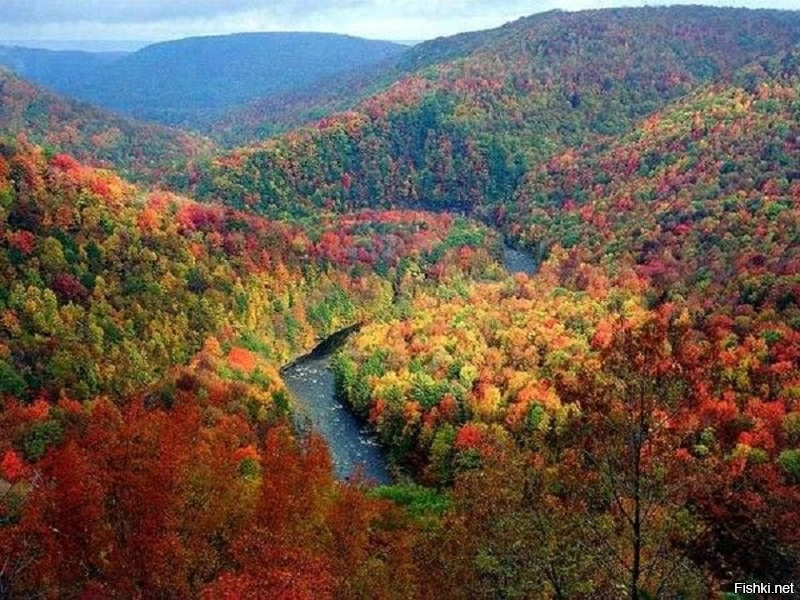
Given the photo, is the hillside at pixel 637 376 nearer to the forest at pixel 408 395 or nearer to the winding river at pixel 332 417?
the forest at pixel 408 395

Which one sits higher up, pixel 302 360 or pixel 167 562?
pixel 167 562

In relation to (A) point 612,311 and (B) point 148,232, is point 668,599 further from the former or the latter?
(B) point 148,232

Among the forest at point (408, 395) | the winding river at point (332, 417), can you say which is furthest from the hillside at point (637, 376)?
the winding river at point (332, 417)

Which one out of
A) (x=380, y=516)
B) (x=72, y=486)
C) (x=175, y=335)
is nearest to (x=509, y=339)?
(x=175, y=335)

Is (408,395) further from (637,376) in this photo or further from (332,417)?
(637,376)

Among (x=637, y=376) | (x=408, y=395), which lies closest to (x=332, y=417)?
(x=408, y=395)

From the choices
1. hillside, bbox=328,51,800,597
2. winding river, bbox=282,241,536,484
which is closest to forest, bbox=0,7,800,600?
hillside, bbox=328,51,800,597
